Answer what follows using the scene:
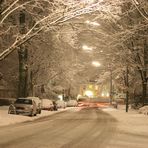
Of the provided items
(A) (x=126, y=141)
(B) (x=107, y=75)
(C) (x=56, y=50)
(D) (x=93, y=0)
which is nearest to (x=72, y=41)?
(D) (x=93, y=0)

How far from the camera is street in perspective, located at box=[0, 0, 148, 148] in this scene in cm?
2016

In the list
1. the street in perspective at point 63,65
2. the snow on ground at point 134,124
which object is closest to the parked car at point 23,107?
the street in perspective at point 63,65

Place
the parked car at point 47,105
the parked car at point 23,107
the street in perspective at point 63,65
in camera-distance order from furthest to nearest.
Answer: the parked car at point 47,105 → the parked car at point 23,107 → the street in perspective at point 63,65

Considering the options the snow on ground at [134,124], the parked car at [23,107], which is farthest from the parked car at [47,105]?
the snow on ground at [134,124]

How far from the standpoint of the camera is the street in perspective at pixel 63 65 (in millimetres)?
20156

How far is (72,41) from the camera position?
35.4 metres

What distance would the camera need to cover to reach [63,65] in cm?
5925

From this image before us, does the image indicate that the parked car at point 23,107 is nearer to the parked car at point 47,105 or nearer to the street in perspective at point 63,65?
the street in perspective at point 63,65

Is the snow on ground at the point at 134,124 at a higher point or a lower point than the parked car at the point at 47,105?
lower

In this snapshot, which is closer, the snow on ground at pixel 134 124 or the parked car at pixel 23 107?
the snow on ground at pixel 134 124

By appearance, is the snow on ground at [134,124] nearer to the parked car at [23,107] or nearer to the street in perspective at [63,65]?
the street in perspective at [63,65]

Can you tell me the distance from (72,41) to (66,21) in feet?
23.2

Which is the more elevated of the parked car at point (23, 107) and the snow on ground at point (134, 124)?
the parked car at point (23, 107)

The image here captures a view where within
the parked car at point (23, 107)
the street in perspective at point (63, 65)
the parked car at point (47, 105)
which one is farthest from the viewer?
the parked car at point (47, 105)
